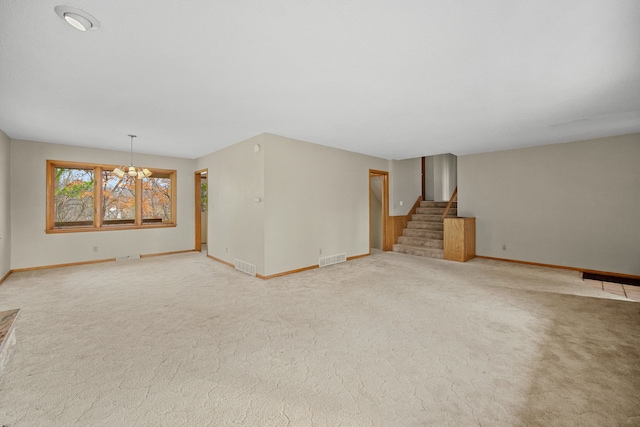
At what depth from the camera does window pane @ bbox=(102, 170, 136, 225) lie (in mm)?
Answer: 6184

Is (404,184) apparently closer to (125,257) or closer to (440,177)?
(440,177)

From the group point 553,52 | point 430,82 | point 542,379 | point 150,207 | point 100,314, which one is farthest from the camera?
point 150,207

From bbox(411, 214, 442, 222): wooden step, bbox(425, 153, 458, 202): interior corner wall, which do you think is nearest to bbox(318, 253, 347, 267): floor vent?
bbox(411, 214, 442, 222): wooden step

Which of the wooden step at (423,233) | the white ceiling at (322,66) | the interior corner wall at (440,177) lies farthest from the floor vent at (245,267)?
the interior corner wall at (440,177)

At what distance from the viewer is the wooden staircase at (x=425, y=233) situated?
6.74 m

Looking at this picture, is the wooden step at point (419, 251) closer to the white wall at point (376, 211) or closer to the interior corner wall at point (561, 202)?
the white wall at point (376, 211)

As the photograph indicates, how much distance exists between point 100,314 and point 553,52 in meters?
5.22

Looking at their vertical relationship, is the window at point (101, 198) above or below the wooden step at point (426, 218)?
above

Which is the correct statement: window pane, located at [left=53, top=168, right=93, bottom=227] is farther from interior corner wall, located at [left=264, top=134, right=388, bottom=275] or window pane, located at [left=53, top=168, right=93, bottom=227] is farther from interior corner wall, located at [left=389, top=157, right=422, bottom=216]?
interior corner wall, located at [left=389, top=157, right=422, bottom=216]

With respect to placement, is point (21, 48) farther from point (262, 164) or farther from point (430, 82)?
point (430, 82)

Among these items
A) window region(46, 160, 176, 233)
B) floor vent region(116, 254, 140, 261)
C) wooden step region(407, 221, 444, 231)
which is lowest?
floor vent region(116, 254, 140, 261)

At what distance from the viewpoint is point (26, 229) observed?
5.21 m

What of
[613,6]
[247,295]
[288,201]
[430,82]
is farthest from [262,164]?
[613,6]

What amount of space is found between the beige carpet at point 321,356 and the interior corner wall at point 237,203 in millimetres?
1008
